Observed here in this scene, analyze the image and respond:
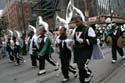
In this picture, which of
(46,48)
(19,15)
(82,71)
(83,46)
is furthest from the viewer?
(19,15)

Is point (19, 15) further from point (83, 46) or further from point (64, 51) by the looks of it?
point (83, 46)

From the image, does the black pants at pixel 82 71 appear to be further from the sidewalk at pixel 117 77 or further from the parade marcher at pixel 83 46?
the sidewalk at pixel 117 77

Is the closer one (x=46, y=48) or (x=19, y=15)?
(x=46, y=48)

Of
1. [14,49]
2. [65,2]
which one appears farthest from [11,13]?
[14,49]

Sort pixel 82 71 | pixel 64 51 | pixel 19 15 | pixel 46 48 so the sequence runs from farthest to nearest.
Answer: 1. pixel 19 15
2. pixel 46 48
3. pixel 64 51
4. pixel 82 71

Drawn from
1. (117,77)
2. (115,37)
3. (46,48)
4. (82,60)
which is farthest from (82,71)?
(115,37)

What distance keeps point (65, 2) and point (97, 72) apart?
76254 millimetres

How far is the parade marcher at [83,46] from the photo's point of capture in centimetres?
1005

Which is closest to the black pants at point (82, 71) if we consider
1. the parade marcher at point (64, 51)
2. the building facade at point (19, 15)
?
the parade marcher at point (64, 51)

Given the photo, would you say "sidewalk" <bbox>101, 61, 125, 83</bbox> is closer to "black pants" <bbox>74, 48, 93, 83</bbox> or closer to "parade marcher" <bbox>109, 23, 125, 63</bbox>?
"black pants" <bbox>74, 48, 93, 83</bbox>

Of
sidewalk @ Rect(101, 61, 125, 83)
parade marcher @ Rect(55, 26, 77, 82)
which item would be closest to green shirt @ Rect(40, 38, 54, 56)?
parade marcher @ Rect(55, 26, 77, 82)

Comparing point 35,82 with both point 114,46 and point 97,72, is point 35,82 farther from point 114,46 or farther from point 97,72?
point 114,46

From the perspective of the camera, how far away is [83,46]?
1018cm

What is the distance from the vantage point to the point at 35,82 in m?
12.9
